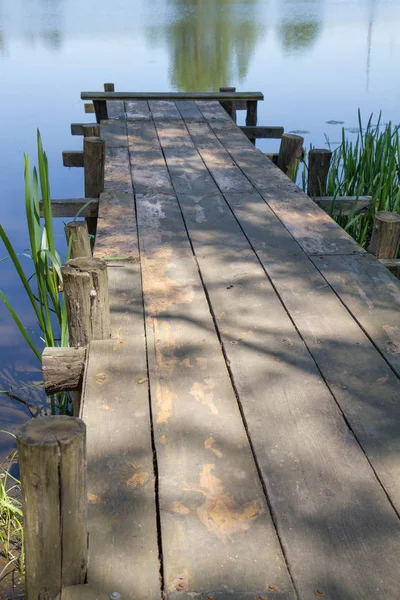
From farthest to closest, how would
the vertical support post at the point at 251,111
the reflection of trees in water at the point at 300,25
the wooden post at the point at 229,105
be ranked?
1. the reflection of trees in water at the point at 300,25
2. the wooden post at the point at 229,105
3. the vertical support post at the point at 251,111

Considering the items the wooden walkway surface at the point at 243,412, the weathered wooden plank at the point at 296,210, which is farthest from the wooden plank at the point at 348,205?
the wooden walkway surface at the point at 243,412

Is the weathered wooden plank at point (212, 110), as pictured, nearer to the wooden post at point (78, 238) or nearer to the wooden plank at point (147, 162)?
the wooden plank at point (147, 162)

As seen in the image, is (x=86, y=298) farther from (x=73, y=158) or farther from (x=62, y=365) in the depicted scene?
(x=73, y=158)

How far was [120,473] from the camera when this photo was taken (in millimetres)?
1934

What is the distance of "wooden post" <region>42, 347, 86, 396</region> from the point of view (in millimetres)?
2482

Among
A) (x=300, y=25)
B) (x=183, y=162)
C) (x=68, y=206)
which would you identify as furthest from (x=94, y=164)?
(x=300, y=25)

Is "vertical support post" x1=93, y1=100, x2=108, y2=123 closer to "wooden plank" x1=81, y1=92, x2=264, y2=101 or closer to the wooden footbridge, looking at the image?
"wooden plank" x1=81, y1=92, x2=264, y2=101

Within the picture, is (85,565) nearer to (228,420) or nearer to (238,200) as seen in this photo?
(228,420)

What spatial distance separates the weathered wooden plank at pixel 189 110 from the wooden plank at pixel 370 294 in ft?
10.9

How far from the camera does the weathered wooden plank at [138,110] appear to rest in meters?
6.27

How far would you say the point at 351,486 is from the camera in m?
1.89

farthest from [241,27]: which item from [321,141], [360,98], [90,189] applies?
[90,189]

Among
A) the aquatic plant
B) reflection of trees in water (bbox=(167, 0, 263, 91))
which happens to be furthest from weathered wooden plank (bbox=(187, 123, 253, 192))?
reflection of trees in water (bbox=(167, 0, 263, 91))

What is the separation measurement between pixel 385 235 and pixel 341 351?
3.21ft
